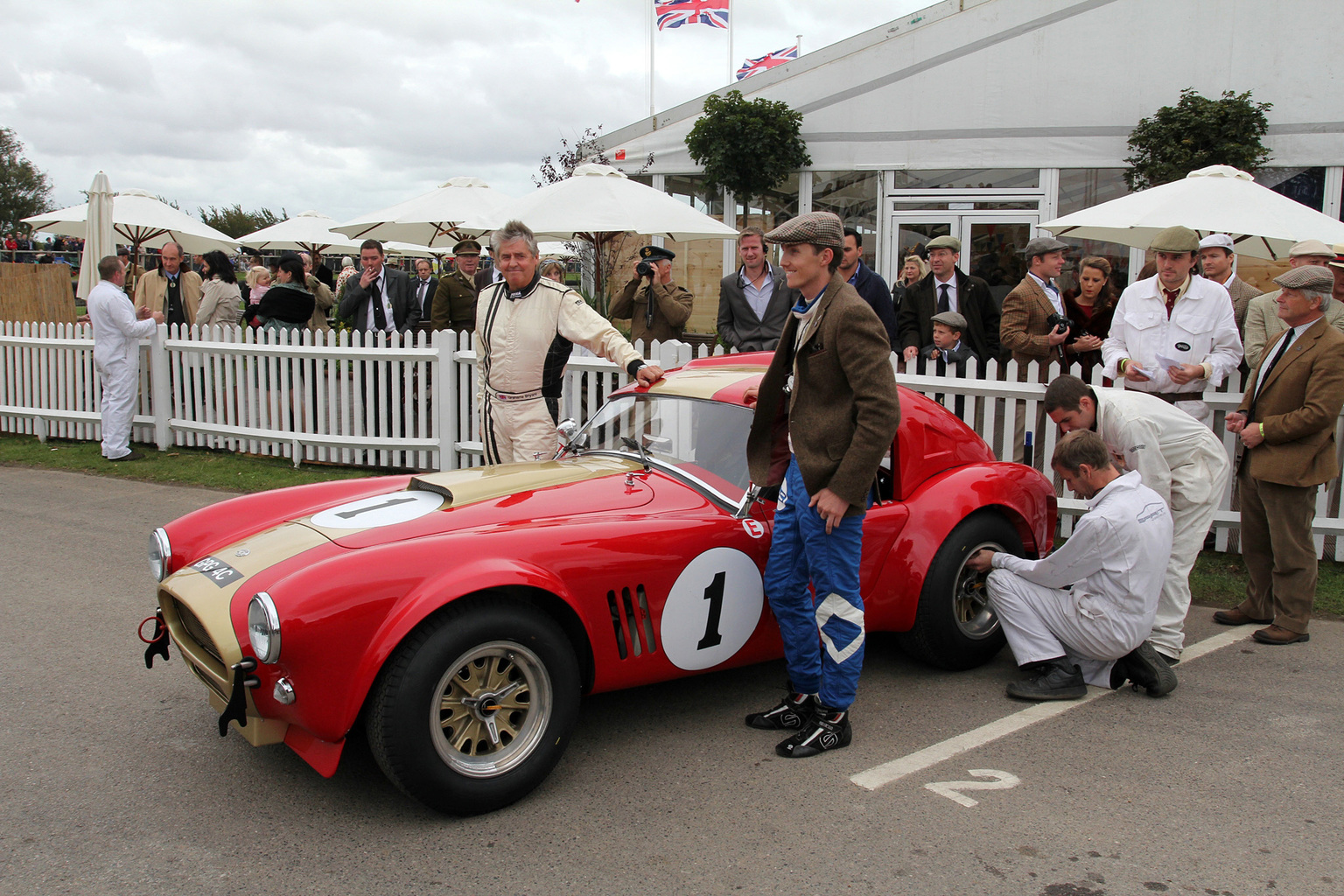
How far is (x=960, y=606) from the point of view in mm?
4293

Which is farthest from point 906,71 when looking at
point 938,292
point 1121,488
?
point 1121,488

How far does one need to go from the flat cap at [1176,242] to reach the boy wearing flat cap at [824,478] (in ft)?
9.12

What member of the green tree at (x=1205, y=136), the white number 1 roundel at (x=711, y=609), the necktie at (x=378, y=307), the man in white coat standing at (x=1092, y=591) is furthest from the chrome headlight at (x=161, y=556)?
the green tree at (x=1205, y=136)

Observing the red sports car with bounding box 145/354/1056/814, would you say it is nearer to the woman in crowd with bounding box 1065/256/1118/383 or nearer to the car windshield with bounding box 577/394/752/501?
the car windshield with bounding box 577/394/752/501

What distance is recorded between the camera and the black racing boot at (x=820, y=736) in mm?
3467

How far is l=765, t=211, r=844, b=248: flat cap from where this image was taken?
342 centimetres

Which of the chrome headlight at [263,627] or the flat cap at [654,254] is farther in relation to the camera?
the flat cap at [654,254]

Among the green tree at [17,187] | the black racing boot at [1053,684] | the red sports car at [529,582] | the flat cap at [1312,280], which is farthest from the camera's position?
the green tree at [17,187]


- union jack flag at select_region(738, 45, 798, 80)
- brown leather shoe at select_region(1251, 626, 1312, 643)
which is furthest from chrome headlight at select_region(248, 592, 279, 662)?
union jack flag at select_region(738, 45, 798, 80)

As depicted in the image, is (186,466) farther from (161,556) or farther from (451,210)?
(161,556)

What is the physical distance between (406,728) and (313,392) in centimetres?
688

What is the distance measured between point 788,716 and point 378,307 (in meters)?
7.27

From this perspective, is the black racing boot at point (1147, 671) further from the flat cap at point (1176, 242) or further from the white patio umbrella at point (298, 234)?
the white patio umbrella at point (298, 234)

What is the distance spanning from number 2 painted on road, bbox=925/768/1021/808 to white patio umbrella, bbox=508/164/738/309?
5.66 m
